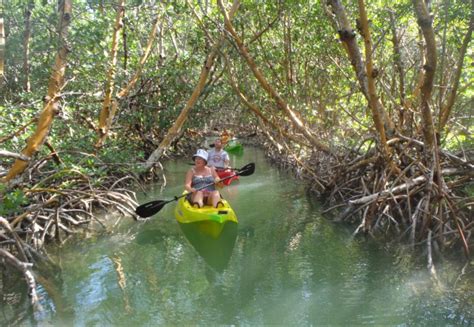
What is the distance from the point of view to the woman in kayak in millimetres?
8172

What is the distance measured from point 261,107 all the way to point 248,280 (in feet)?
28.5

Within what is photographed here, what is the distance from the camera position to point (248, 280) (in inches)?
233

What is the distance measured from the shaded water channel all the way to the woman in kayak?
62 centimetres

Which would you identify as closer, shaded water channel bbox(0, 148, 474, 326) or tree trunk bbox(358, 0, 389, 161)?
shaded water channel bbox(0, 148, 474, 326)

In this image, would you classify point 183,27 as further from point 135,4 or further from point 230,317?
point 230,317

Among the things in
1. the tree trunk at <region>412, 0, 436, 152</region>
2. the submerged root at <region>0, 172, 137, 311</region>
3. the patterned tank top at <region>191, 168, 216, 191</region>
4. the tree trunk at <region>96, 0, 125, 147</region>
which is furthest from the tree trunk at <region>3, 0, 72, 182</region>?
the tree trunk at <region>412, 0, 436, 152</region>

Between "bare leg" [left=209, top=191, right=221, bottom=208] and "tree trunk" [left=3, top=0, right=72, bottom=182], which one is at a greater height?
"tree trunk" [left=3, top=0, right=72, bottom=182]

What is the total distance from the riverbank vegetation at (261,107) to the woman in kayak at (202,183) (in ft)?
4.23

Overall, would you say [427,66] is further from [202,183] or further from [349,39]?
[202,183]

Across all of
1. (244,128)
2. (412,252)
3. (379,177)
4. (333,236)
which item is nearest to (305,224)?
(333,236)

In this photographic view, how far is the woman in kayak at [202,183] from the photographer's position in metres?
8.17

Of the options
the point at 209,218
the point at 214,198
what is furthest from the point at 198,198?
the point at 209,218

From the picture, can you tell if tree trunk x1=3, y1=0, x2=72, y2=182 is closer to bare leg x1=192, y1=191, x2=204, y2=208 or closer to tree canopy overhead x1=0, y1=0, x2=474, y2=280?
tree canopy overhead x1=0, y1=0, x2=474, y2=280

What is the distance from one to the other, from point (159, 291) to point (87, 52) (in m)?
3.74
